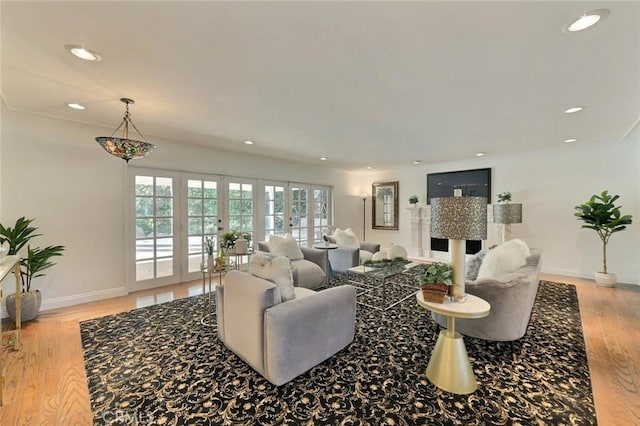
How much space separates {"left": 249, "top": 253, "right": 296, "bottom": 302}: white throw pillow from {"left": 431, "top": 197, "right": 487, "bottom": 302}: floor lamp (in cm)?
123

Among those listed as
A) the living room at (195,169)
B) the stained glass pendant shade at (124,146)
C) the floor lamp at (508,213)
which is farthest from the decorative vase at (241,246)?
the floor lamp at (508,213)

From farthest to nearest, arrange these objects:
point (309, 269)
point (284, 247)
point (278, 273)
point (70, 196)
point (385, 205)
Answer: point (385, 205) → point (284, 247) → point (309, 269) → point (70, 196) → point (278, 273)

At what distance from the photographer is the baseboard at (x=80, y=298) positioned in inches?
138

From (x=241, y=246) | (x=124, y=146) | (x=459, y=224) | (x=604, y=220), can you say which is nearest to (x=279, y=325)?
(x=459, y=224)

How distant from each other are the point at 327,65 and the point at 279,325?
1939mm

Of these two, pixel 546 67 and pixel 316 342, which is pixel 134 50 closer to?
pixel 316 342

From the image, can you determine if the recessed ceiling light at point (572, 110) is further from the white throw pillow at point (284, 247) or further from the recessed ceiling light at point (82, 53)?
the recessed ceiling light at point (82, 53)

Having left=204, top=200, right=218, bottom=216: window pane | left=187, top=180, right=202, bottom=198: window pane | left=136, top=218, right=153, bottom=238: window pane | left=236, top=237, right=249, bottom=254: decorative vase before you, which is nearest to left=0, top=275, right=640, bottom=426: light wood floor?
left=136, top=218, right=153, bottom=238: window pane

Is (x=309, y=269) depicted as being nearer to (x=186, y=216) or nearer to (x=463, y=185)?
(x=186, y=216)

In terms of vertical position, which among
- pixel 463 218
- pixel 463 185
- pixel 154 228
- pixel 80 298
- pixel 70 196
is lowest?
pixel 80 298

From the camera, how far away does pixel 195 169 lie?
15.8ft

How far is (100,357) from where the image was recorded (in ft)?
7.96

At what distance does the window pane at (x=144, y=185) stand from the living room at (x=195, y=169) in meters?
0.19

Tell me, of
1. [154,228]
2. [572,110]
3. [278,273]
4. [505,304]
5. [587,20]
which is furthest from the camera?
[154,228]
